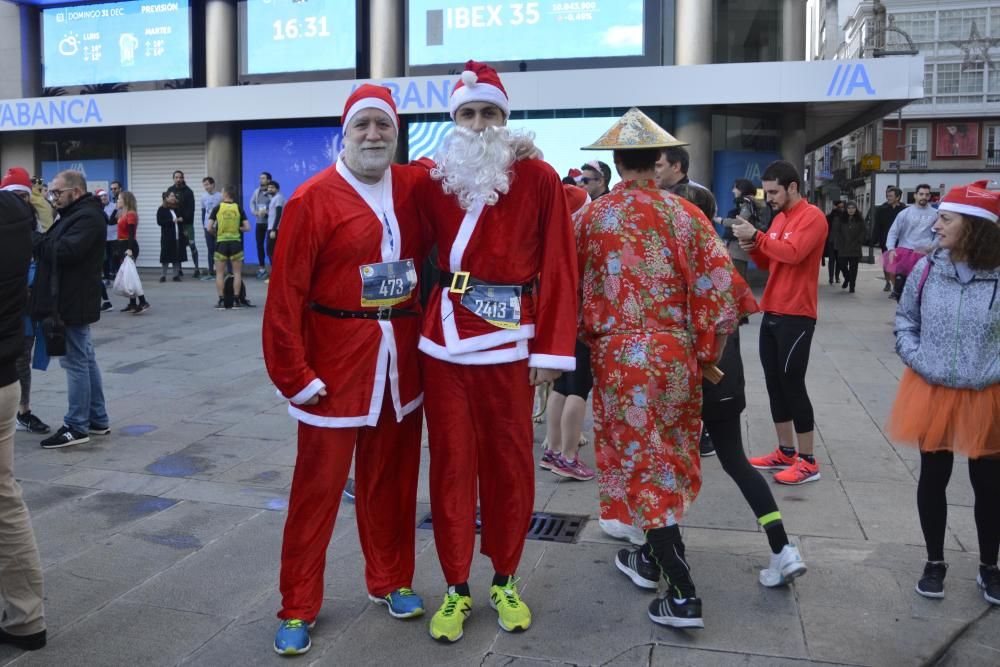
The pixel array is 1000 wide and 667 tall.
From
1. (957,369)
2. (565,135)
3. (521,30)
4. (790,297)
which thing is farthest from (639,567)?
(521,30)

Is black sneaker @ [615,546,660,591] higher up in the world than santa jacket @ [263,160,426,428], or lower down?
lower down

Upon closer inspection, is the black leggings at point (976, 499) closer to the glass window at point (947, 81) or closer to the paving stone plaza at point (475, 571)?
the paving stone plaza at point (475, 571)

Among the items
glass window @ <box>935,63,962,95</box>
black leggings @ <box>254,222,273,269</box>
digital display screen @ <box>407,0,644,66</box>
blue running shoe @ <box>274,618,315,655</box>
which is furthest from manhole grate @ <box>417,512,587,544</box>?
glass window @ <box>935,63,962,95</box>

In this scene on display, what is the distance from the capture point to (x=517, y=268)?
3408mm

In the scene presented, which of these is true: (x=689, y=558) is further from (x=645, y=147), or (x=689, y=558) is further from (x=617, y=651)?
(x=645, y=147)

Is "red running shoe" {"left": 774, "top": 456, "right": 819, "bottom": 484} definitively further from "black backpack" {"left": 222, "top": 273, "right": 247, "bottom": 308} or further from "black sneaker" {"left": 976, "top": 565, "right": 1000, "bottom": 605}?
"black backpack" {"left": 222, "top": 273, "right": 247, "bottom": 308}

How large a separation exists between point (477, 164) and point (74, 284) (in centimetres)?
409

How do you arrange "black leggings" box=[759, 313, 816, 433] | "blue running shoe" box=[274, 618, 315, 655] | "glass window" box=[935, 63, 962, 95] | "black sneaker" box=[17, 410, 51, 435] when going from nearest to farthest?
"blue running shoe" box=[274, 618, 315, 655]
"black leggings" box=[759, 313, 816, 433]
"black sneaker" box=[17, 410, 51, 435]
"glass window" box=[935, 63, 962, 95]

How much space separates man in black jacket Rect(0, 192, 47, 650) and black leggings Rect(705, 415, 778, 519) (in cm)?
270

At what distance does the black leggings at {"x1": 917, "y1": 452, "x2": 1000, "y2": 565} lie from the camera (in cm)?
374

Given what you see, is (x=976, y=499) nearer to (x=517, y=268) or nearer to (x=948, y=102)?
(x=517, y=268)

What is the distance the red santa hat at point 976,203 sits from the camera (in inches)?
145

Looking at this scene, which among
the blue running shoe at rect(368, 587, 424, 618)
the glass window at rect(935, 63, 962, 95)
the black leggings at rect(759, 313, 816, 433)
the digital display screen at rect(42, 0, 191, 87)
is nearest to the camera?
the blue running shoe at rect(368, 587, 424, 618)

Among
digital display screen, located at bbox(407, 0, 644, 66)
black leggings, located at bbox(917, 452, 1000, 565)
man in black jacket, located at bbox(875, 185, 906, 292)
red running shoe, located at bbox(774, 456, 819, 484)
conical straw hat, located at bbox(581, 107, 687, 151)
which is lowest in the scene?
red running shoe, located at bbox(774, 456, 819, 484)
